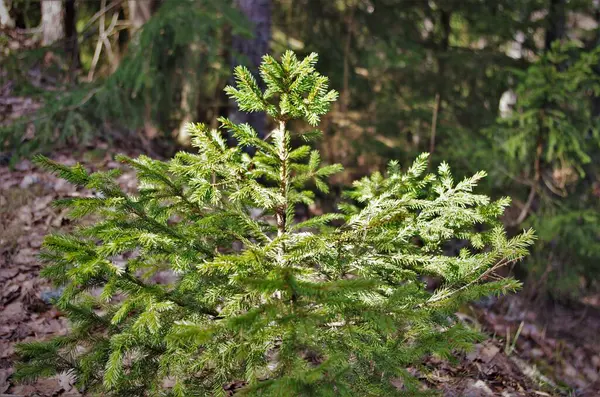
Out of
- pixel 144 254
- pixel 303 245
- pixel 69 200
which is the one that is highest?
pixel 69 200

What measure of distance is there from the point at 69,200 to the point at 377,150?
5663 mm

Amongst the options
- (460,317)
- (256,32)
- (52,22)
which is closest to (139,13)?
(52,22)

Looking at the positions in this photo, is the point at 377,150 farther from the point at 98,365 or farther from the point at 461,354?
the point at 98,365

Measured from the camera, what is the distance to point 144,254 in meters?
2.61

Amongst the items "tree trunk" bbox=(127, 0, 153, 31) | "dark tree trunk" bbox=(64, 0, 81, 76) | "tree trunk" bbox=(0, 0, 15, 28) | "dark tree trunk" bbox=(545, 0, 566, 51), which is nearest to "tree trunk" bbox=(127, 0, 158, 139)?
"tree trunk" bbox=(127, 0, 153, 31)

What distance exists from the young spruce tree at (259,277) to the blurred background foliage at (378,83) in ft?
10.1

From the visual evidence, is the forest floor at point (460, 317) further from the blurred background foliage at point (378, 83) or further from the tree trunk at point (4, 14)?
the tree trunk at point (4, 14)

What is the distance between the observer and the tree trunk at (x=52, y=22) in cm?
907

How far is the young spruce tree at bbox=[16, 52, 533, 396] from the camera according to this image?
6.75 feet

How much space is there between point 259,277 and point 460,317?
3107 millimetres

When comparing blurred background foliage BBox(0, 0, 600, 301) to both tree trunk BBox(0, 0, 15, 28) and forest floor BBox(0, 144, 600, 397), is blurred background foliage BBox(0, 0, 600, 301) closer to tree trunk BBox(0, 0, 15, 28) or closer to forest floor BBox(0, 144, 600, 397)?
tree trunk BBox(0, 0, 15, 28)

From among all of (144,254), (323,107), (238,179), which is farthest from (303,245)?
(144,254)

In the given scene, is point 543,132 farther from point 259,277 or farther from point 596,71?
point 259,277

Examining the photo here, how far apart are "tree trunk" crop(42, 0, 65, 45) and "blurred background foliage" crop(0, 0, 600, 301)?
0.02m
